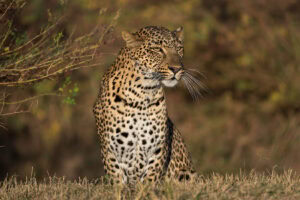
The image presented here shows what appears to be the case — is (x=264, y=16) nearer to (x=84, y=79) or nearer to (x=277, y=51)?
(x=277, y=51)

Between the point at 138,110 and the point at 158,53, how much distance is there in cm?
67

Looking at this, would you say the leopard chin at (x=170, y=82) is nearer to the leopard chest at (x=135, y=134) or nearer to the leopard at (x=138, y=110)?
the leopard at (x=138, y=110)

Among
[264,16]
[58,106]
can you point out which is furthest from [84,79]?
[264,16]

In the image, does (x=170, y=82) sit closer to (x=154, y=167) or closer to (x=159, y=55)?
(x=159, y=55)

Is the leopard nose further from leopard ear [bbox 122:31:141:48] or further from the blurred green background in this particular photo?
the blurred green background

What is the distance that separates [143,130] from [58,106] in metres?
9.34

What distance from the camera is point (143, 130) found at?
7.94 m

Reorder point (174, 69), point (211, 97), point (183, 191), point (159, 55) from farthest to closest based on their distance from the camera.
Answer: point (211, 97)
point (159, 55)
point (174, 69)
point (183, 191)

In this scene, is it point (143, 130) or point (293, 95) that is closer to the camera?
point (143, 130)

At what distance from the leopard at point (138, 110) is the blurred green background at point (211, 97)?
6.53 metres

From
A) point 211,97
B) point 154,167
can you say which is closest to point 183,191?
point 154,167

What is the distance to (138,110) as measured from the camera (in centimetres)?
798

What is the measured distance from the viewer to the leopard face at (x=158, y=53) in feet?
25.4

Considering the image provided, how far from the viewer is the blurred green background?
15.2 metres
